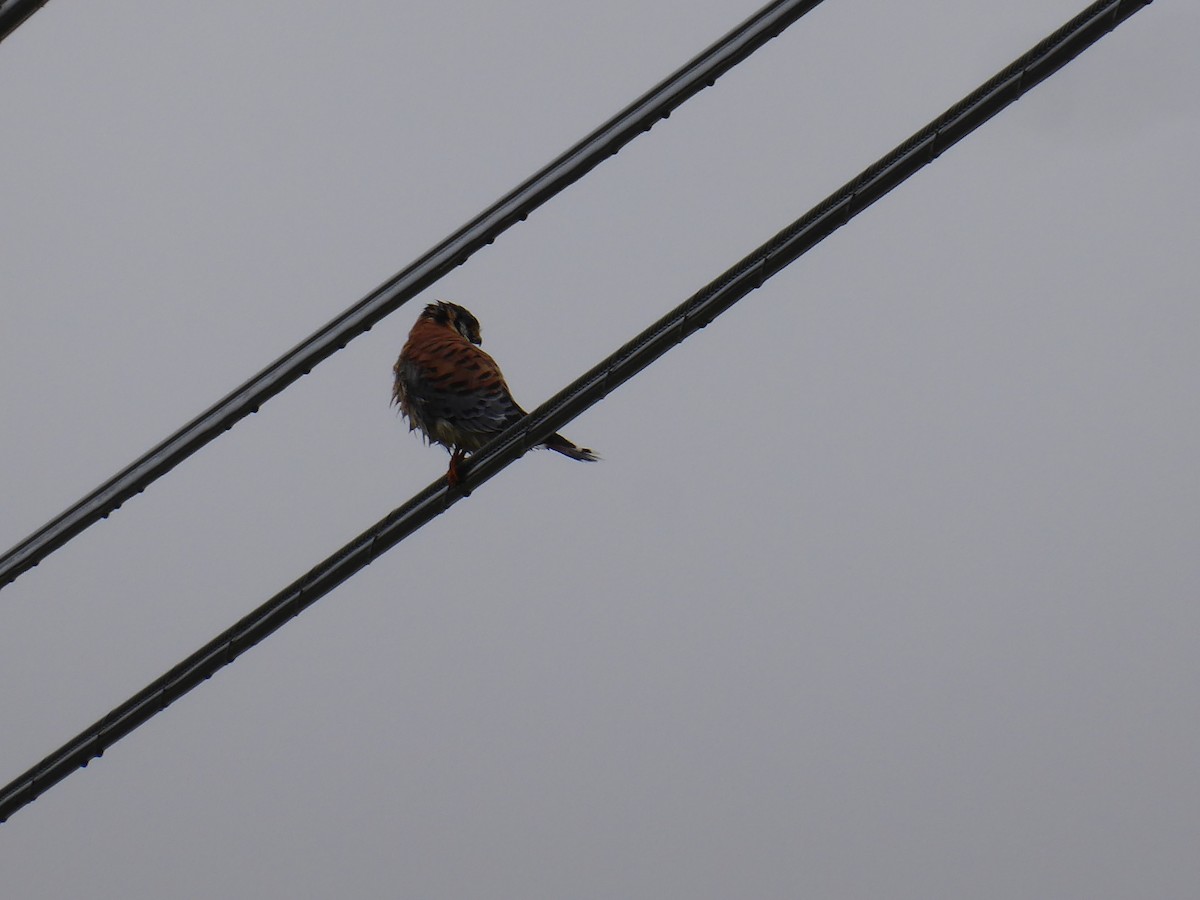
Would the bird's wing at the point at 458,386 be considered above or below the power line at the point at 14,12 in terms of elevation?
above

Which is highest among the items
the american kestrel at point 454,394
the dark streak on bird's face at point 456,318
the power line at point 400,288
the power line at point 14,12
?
the dark streak on bird's face at point 456,318

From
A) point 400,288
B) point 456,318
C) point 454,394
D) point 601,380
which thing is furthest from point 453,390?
point 601,380

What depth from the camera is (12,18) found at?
8.32 ft

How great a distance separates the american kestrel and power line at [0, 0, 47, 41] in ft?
8.63

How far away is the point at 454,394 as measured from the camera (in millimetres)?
5375

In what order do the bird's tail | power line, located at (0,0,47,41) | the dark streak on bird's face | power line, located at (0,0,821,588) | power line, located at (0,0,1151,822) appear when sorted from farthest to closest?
the dark streak on bird's face → the bird's tail → power line, located at (0,0,821,588) → power line, located at (0,0,1151,822) → power line, located at (0,0,47,41)

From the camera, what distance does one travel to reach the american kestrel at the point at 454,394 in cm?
529

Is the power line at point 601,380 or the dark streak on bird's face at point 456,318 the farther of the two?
the dark streak on bird's face at point 456,318

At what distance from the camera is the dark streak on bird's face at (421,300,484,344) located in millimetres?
6055

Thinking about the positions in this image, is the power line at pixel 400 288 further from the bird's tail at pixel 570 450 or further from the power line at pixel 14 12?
the bird's tail at pixel 570 450

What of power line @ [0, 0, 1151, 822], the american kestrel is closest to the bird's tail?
the american kestrel

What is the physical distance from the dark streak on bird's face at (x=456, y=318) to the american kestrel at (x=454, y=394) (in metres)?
0.20

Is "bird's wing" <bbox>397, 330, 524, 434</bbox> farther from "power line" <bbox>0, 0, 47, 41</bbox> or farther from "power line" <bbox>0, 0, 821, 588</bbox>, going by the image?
"power line" <bbox>0, 0, 47, 41</bbox>

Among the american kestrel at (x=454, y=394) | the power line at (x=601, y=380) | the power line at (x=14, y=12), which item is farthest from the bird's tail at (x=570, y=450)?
the power line at (x=14, y=12)
